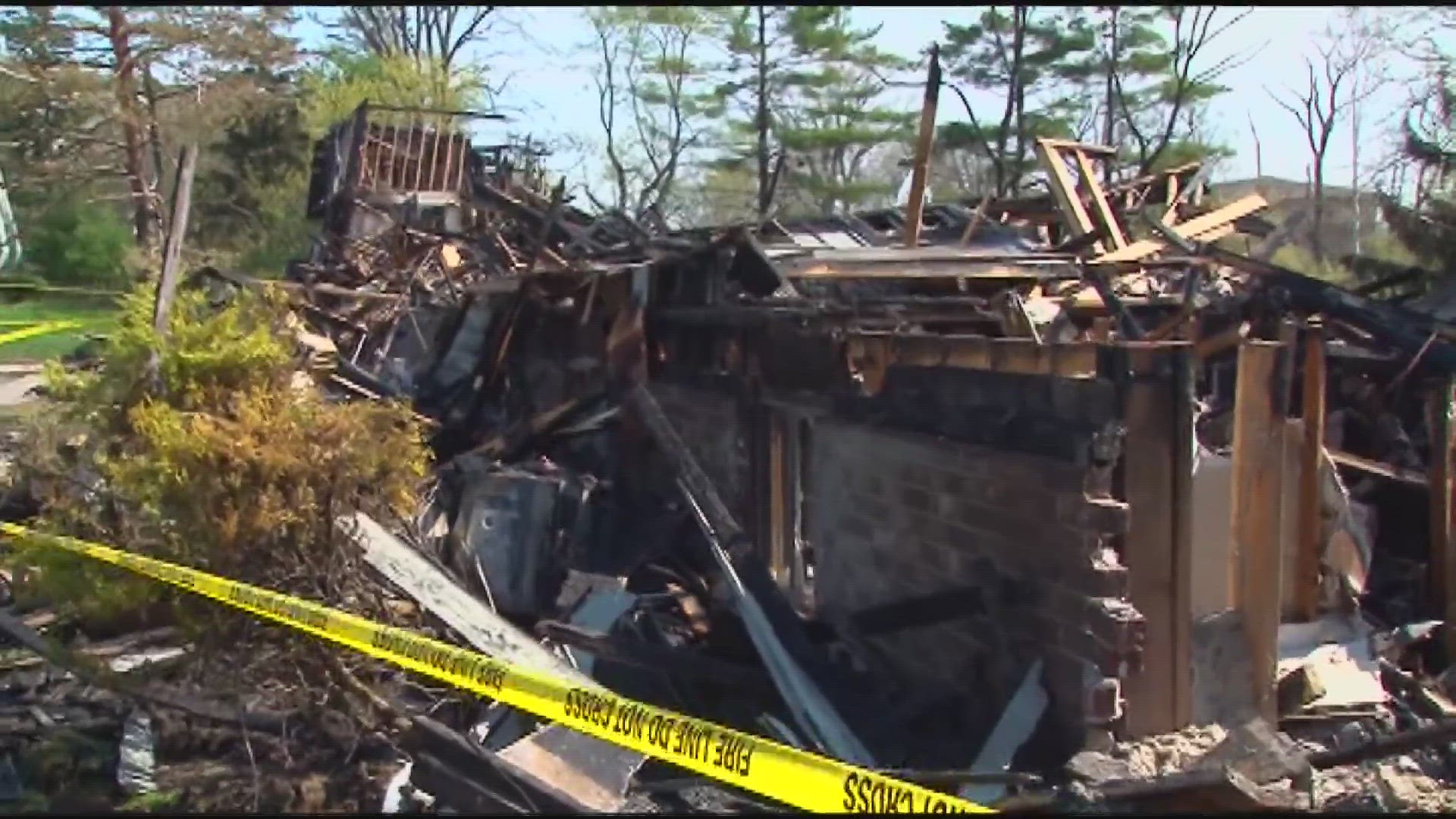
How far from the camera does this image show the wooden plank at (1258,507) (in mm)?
5961

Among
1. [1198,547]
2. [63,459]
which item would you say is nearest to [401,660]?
[1198,547]

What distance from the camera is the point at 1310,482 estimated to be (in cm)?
699

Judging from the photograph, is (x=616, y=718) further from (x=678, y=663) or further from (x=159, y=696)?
(x=159, y=696)

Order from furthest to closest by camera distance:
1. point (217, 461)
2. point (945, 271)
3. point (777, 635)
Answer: point (945, 271) < point (777, 635) < point (217, 461)

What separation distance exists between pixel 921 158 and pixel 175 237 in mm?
5334

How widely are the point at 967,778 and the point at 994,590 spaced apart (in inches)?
56.0

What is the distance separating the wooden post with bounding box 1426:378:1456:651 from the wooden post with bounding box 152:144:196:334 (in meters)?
6.84

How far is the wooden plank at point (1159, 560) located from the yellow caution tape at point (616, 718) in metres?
1.68

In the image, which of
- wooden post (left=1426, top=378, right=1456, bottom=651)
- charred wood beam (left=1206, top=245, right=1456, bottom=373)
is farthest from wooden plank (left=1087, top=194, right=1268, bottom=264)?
wooden post (left=1426, top=378, right=1456, bottom=651)

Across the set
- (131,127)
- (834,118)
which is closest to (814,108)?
(834,118)

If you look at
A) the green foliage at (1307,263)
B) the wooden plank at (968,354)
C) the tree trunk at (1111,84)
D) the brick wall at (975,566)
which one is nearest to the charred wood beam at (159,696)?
the brick wall at (975,566)

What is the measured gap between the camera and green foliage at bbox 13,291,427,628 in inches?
232

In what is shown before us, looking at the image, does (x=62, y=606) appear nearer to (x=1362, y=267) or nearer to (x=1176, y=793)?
(x=1176, y=793)

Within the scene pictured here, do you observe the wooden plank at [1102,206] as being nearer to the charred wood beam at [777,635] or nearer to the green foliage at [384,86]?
the charred wood beam at [777,635]
